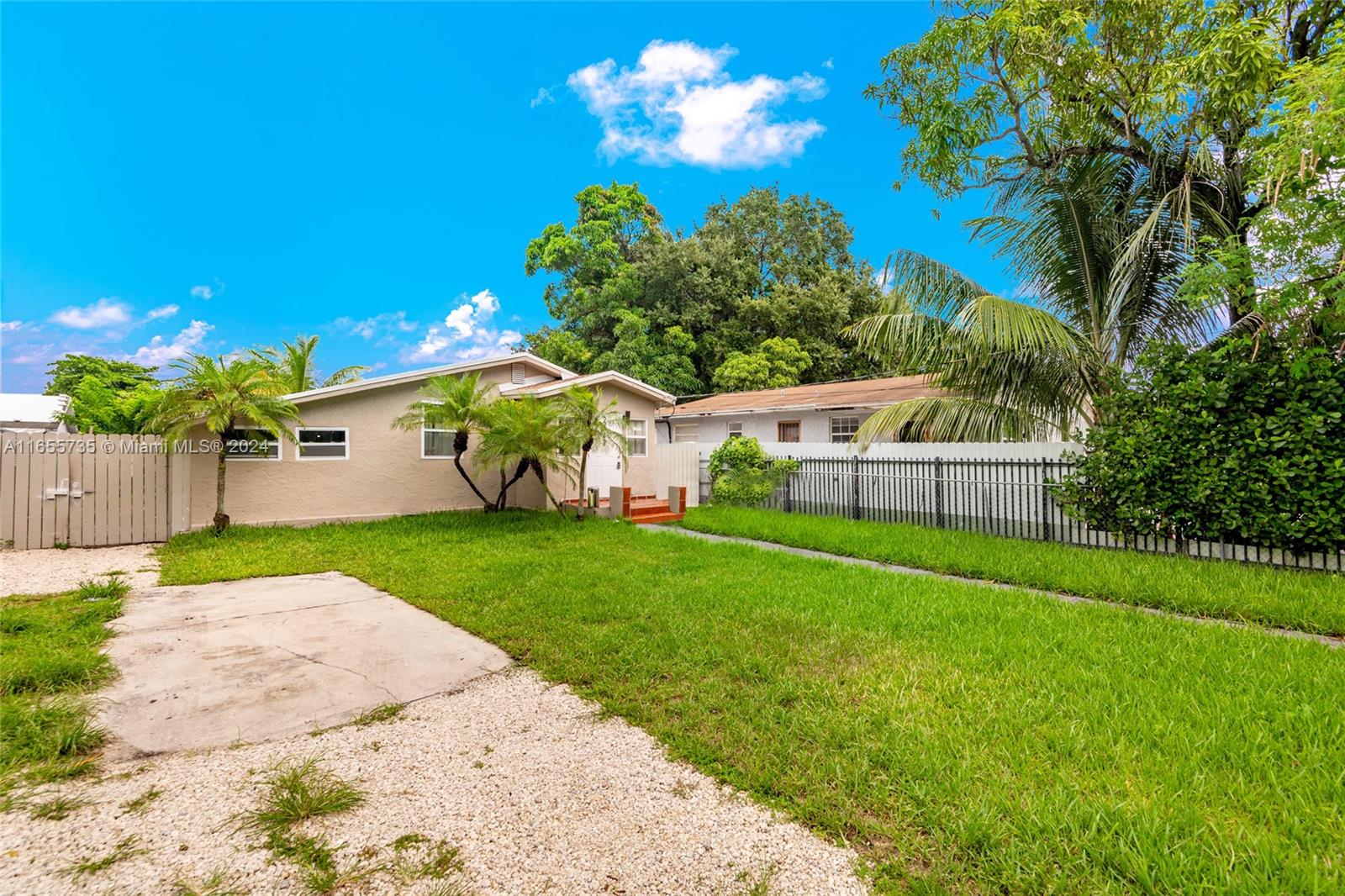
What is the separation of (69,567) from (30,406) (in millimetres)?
23658

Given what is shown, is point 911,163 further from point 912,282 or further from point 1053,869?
point 1053,869

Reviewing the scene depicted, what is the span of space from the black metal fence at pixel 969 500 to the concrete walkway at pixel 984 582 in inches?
106

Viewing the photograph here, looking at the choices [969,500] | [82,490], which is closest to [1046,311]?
[969,500]

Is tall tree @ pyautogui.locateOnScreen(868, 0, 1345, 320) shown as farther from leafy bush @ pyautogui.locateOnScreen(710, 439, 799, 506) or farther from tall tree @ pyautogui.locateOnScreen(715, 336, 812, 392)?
tall tree @ pyautogui.locateOnScreen(715, 336, 812, 392)

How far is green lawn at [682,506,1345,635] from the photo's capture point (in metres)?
5.27

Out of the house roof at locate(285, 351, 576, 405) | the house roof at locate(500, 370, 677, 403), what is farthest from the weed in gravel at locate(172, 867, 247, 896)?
the house roof at locate(285, 351, 576, 405)

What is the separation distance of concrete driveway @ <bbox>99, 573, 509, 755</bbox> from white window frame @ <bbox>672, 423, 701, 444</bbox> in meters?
14.3

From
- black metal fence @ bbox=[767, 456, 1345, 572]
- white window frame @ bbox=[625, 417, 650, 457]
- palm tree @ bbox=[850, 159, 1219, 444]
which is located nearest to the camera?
black metal fence @ bbox=[767, 456, 1345, 572]

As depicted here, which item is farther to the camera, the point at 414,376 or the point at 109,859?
the point at 414,376

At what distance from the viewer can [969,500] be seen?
10.2 meters

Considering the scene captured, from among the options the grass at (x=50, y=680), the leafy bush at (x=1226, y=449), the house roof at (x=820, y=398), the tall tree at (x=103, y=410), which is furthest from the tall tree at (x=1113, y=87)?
the tall tree at (x=103, y=410)

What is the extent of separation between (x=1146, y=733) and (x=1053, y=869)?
54.8 inches

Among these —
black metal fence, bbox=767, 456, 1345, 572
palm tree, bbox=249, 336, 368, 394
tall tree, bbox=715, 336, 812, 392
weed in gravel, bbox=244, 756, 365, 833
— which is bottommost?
weed in gravel, bbox=244, 756, 365, 833

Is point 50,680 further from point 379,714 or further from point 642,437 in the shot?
point 642,437
